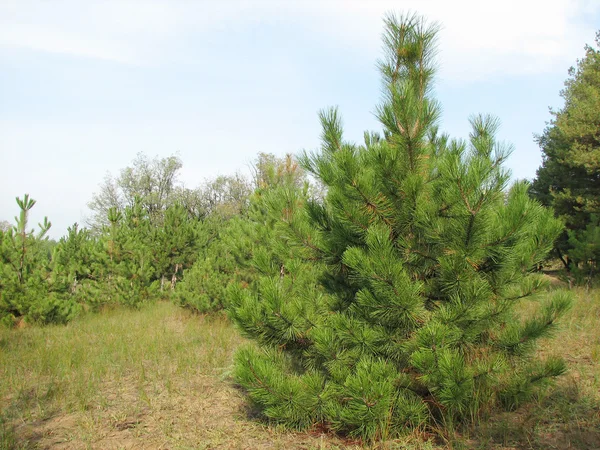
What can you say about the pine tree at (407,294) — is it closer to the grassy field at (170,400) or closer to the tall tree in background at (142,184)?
the grassy field at (170,400)

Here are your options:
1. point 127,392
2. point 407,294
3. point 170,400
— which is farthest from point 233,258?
point 407,294

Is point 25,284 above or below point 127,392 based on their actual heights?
above

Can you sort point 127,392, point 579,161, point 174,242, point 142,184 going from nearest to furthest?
point 127,392 → point 174,242 → point 579,161 → point 142,184

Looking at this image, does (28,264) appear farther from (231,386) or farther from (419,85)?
(419,85)

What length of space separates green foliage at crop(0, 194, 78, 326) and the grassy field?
3.64 feet

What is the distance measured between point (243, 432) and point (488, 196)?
9.42 ft

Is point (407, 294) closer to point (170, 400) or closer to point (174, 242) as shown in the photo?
point (170, 400)

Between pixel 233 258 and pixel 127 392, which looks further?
pixel 233 258

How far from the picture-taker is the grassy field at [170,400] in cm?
368

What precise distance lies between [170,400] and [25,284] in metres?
6.20

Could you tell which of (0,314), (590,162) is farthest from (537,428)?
(590,162)

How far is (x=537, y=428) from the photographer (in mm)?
3674

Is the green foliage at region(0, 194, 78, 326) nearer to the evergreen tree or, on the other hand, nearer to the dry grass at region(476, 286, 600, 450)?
the evergreen tree

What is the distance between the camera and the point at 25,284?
9.28 meters
